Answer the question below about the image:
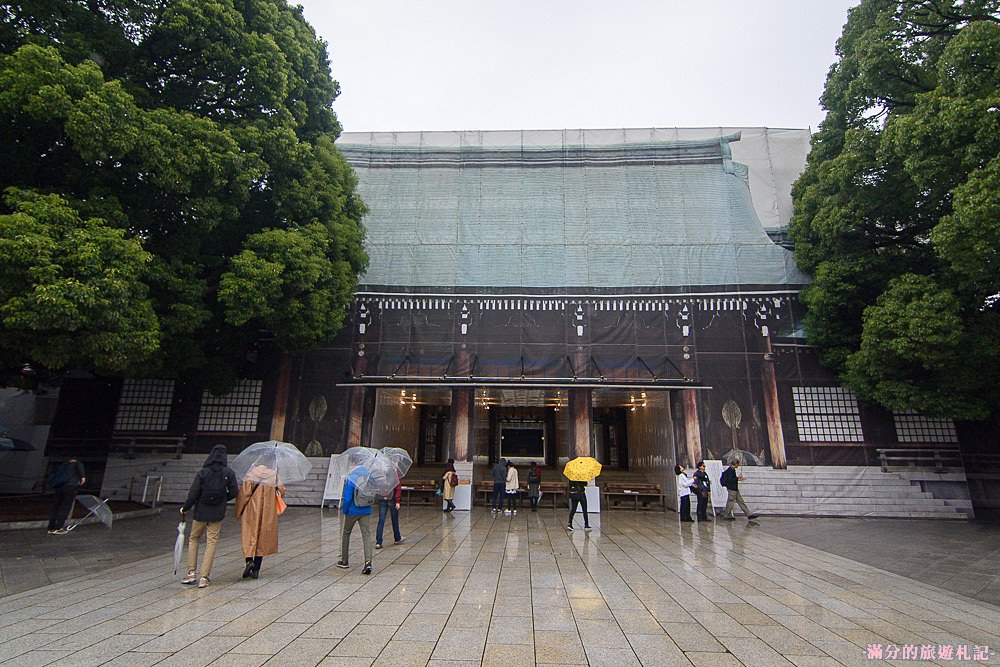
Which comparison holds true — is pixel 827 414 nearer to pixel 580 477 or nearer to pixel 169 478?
pixel 580 477

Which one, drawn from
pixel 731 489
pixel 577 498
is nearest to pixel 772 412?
pixel 731 489

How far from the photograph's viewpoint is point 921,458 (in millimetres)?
14805

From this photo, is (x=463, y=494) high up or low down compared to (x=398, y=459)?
down

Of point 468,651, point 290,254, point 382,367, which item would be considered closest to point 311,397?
point 382,367

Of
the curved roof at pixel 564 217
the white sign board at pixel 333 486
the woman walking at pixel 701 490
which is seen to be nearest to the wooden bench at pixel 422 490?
the white sign board at pixel 333 486

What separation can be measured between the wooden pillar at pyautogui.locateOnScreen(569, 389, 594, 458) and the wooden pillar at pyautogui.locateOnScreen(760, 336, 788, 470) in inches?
213

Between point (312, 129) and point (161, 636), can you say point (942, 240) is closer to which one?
point (161, 636)

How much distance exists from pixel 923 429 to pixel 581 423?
10289 mm

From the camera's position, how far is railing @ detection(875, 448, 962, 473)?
14.8 m

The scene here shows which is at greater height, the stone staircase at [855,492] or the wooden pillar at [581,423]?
the wooden pillar at [581,423]

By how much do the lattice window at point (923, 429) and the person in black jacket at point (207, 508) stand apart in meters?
17.9

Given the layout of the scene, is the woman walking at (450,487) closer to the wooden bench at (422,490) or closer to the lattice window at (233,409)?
the wooden bench at (422,490)

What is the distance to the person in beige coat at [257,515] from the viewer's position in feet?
21.2

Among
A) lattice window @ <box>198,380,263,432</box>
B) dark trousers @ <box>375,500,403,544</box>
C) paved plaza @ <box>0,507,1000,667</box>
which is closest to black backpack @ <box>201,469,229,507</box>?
paved plaza @ <box>0,507,1000,667</box>
